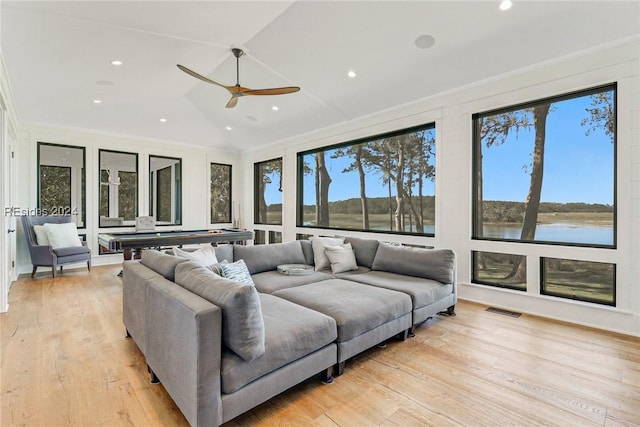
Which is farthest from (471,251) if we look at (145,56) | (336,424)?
(145,56)

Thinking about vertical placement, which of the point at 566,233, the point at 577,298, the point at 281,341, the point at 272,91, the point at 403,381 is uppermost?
the point at 272,91

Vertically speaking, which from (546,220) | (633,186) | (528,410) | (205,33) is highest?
(205,33)

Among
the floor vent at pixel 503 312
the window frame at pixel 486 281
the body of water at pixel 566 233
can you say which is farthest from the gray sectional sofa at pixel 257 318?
the body of water at pixel 566 233

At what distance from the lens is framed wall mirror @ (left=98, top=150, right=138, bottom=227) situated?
6.84 meters

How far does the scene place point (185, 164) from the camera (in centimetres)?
788

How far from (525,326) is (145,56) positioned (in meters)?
5.69

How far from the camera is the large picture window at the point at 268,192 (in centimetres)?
774

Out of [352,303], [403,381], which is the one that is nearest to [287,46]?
[352,303]

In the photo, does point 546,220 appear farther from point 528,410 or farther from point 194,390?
point 194,390

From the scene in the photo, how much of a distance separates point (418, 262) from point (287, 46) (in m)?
3.16

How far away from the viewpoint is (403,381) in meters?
2.28

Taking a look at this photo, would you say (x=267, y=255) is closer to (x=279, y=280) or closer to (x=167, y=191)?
(x=279, y=280)

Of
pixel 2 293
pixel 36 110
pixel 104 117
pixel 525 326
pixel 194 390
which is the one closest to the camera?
pixel 194 390

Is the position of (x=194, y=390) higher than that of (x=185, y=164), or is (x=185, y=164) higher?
→ (x=185, y=164)
